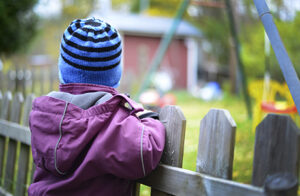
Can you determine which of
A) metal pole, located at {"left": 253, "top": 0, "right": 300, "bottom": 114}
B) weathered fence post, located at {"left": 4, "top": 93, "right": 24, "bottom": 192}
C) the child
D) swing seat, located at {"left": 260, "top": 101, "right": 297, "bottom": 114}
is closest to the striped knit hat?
the child

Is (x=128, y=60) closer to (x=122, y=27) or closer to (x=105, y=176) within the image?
(x=122, y=27)

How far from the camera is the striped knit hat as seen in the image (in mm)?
1226

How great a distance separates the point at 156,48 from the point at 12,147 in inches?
554

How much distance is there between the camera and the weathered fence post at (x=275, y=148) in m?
0.93

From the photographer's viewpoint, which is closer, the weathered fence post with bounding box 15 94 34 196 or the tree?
the weathered fence post with bounding box 15 94 34 196

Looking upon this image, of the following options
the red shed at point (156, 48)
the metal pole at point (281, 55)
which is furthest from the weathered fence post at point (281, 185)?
the red shed at point (156, 48)

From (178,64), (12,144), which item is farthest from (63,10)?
(12,144)

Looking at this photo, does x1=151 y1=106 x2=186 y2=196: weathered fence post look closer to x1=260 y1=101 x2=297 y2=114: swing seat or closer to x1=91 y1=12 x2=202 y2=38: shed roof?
x1=260 y1=101 x2=297 y2=114: swing seat

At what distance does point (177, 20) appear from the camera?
516 cm

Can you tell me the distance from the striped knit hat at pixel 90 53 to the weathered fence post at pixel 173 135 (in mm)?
291

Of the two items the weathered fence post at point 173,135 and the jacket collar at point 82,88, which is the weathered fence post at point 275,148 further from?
the jacket collar at point 82,88

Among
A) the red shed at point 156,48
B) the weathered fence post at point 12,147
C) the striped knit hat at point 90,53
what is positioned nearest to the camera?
the striped knit hat at point 90,53

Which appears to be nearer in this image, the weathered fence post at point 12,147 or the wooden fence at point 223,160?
the wooden fence at point 223,160

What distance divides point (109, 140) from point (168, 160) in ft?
1.16
